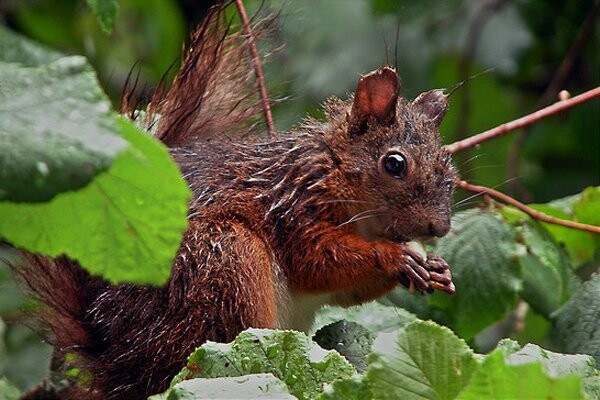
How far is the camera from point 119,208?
4.11ft

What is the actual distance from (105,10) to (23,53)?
476 millimetres

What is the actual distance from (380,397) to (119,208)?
0.34 metres

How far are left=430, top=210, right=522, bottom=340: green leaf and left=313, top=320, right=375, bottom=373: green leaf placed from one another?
390 millimetres

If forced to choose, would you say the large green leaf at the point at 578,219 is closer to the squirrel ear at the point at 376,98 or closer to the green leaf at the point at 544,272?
the green leaf at the point at 544,272

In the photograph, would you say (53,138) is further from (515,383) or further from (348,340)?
(348,340)

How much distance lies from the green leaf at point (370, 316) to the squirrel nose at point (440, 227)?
168 mm

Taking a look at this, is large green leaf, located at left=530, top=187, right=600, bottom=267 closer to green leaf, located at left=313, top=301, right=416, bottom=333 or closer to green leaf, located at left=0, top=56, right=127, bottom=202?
green leaf, located at left=313, top=301, right=416, bottom=333

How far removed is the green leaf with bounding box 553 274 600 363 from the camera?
217 centimetres

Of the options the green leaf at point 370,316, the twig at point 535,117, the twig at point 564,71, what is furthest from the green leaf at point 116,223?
the twig at point 564,71

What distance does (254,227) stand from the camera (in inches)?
90.3

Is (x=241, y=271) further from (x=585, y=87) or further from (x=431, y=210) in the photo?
(x=585, y=87)

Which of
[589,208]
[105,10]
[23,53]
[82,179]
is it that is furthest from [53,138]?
[589,208]

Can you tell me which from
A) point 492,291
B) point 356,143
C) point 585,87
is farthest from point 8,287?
point 585,87

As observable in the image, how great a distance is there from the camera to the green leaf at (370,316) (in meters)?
2.31
